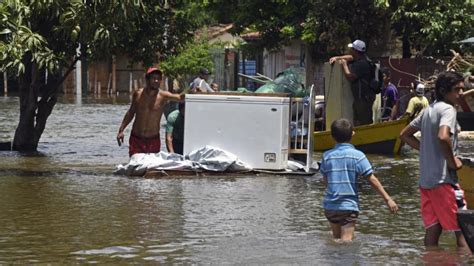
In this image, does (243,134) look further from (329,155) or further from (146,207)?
(329,155)

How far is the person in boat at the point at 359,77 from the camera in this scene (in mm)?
18200

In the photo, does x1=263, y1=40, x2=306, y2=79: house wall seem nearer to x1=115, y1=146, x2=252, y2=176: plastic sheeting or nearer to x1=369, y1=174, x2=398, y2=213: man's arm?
x1=115, y1=146, x2=252, y2=176: plastic sheeting

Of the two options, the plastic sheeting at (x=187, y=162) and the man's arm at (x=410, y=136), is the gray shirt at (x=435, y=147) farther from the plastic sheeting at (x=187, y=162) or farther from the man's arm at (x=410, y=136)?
the plastic sheeting at (x=187, y=162)

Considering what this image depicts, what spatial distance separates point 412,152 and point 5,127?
1174 cm

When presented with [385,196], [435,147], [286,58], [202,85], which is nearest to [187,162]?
[202,85]

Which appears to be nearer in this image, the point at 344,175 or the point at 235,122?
the point at 344,175

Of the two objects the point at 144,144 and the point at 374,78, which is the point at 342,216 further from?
the point at 374,78

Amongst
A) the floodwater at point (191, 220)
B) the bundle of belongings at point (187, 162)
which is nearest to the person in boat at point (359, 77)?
the floodwater at point (191, 220)

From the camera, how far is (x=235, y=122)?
51.1 feet

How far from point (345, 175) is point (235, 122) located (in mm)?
6562

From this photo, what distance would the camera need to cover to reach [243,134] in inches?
614

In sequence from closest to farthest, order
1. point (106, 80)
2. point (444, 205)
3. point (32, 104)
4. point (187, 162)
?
point (444, 205) < point (187, 162) < point (32, 104) < point (106, 80)

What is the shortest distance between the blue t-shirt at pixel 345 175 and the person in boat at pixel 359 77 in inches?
346

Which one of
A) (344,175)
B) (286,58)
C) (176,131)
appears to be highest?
(286,58)
